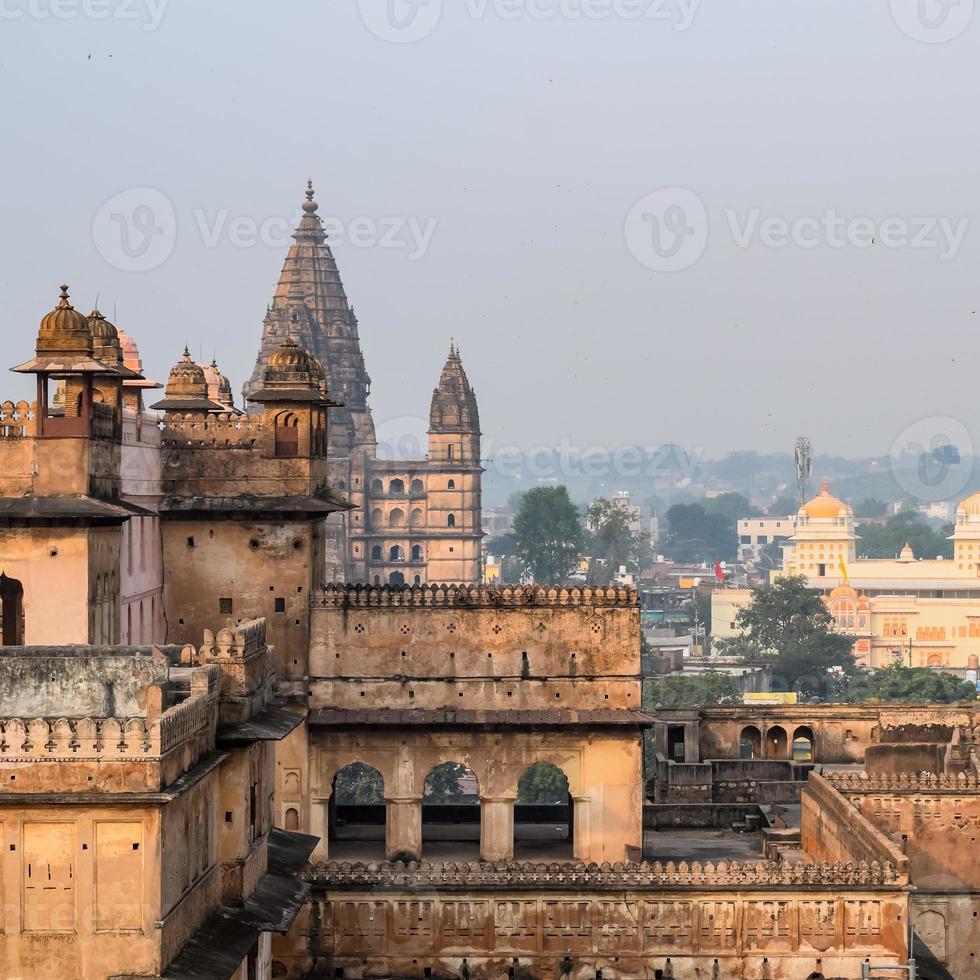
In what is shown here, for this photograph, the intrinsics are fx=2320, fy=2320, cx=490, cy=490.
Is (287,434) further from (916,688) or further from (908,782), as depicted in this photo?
(916,688)

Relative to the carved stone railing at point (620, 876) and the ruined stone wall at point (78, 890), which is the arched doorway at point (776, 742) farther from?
the ruined stone wall at point (78, 890)

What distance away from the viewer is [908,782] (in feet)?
125

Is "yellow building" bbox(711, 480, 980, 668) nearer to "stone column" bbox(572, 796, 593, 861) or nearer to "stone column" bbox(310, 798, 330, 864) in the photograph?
"stone column" bbox(572, 796, 593, 861)

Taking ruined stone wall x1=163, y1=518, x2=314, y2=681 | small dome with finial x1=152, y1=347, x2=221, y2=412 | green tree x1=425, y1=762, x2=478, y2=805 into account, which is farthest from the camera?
green tree x1=425, y1=762, x2=478, y2=805

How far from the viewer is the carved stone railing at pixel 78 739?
73.0 ft

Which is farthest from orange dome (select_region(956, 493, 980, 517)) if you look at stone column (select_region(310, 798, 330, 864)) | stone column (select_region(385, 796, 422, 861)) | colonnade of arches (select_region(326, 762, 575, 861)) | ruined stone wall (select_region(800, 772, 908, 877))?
stone column (select_region(310, 798, 330, 864))

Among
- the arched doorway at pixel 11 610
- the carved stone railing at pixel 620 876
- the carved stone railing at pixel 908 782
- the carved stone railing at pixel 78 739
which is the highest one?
the arched doorway at pixel 11 610

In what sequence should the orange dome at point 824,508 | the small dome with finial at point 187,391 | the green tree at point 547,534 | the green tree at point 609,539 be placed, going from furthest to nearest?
the orange dome at point 824,508, the green tree at point 609,539, the green tree at point 547,534, the small dome with finial at point 187,391

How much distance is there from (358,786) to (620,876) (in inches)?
1817

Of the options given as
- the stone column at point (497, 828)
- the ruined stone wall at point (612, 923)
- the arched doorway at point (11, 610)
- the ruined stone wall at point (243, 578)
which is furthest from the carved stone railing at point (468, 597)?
the ruined stone wall at point (612, 923)

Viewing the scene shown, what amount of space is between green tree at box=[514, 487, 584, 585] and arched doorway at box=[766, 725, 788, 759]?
9423 cm

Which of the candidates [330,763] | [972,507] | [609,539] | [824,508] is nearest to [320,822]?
[330,763]

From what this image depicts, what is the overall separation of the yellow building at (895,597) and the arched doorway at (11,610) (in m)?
106

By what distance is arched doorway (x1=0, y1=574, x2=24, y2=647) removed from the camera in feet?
112
